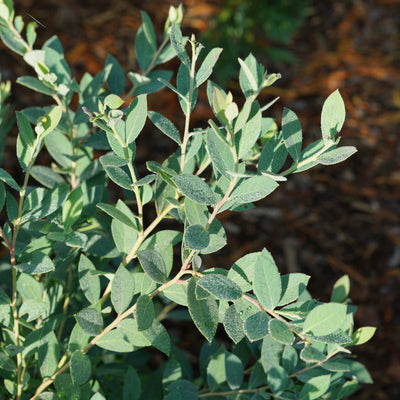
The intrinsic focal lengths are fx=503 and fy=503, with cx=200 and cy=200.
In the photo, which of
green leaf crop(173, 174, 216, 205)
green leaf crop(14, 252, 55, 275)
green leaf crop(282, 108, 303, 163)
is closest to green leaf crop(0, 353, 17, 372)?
green leaf crop(14, 252, 55, 275)

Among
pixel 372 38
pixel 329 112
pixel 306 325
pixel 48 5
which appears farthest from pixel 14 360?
pixel 372 38

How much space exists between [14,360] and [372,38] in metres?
2.98

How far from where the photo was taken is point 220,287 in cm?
53

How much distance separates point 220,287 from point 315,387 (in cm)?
23

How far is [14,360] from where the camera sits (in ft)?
2.41

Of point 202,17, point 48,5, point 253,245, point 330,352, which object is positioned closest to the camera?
point 330,352

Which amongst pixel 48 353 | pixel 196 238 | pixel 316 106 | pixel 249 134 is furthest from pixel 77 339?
pixel 316 106

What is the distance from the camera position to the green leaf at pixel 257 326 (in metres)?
0.52

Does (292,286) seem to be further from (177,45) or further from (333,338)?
(177,45)

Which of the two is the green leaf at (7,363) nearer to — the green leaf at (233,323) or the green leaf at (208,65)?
the green leaf at (233,323)

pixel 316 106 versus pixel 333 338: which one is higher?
pixel 333 338

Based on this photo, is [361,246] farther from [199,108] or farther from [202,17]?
[202,17]

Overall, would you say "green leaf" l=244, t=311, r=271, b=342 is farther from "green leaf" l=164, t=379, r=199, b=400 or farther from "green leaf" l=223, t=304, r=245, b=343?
"green leaf" l=164, t=379, r=199, b=400

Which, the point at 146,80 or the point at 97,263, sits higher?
the point at 146,80
